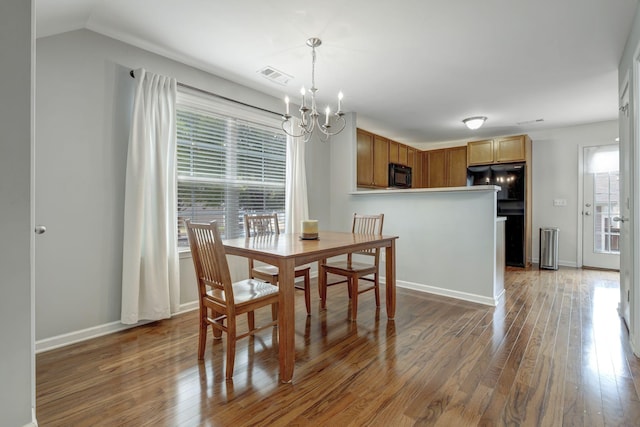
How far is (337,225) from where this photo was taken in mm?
4551

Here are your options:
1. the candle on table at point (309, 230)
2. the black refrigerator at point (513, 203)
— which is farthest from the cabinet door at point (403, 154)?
the candle on table at point (309, 230)

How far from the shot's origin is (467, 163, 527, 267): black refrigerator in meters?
5.14

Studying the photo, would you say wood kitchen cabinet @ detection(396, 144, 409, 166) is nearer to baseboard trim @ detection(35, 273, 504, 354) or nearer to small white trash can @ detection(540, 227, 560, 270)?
small white trash can @ detection(540, 227, 560, 270)

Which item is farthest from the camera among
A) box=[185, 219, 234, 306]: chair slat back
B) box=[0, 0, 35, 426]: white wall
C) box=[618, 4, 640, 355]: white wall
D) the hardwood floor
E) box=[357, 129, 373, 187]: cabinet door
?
box=[357, 129, 373, 187]: cabinet door

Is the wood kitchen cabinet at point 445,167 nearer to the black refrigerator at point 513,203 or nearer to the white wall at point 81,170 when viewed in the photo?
the black refrigerator at point 513,203

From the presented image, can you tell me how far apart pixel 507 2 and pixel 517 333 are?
8.12 feet

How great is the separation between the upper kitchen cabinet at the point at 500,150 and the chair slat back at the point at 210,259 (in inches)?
207

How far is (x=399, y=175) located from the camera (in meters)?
5.54

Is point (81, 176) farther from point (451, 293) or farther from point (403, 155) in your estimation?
point (403, 155)

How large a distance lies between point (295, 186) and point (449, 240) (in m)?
1.99

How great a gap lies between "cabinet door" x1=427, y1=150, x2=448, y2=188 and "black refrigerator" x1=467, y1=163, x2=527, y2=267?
2.98 ft

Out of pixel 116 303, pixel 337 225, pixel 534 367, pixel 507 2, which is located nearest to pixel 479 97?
pixel 507 2

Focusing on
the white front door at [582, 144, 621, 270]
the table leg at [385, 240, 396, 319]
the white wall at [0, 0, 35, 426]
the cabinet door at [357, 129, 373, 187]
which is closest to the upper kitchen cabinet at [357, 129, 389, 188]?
the cabinet door at [357, 129, 373, 187]

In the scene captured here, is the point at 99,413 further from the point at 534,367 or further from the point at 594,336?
the point at 594,336
